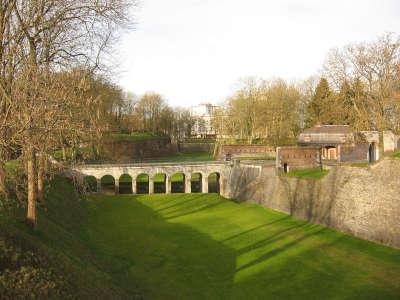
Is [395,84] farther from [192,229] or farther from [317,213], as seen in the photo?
[192,229]

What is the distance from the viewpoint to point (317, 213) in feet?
73.1

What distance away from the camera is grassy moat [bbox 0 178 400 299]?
12.1 metres

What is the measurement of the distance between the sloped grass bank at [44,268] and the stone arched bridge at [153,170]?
2318 centimetres

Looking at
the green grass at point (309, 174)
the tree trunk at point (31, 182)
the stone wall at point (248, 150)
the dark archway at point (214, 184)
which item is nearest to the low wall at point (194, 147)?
the stone wall at point (248, 150)

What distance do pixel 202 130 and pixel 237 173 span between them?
202 ft

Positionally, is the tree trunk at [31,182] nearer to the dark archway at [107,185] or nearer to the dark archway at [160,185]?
the dark archway at [107,185]

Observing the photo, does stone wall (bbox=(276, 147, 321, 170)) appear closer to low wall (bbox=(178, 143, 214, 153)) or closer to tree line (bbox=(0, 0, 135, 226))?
tree line (bbox=(0, 0, 135, 226))

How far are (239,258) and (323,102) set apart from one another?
111 feet

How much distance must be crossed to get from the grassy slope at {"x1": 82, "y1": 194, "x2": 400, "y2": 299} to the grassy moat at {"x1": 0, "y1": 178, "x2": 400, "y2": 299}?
0.10 ft

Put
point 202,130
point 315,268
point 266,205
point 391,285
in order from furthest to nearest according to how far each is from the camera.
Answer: point 202,130 < point 266,205 < point 315,268 < point 391,285

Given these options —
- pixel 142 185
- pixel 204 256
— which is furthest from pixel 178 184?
pixel 204 256

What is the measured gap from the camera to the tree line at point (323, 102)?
27.1 metres

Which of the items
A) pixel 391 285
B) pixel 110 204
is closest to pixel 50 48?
pixel 391 285

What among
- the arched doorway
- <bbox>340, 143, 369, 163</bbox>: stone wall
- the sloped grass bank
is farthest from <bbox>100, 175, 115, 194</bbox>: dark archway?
the sloped grass bank
